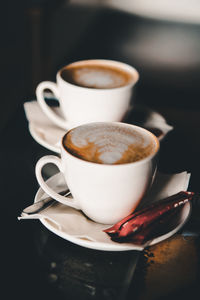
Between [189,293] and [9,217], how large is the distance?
0.30m

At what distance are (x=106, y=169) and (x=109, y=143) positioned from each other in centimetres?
8

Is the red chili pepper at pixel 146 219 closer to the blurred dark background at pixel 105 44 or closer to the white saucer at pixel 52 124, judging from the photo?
the white saucer at pixel 52 124

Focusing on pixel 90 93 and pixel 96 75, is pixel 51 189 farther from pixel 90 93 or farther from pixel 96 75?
pixel 96 75

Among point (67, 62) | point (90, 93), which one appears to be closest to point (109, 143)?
point (90, 93)

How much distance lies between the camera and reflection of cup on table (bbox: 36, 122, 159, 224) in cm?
50

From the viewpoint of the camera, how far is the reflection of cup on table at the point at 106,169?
1.64 ft

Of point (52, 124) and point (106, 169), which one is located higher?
point (106, 169)

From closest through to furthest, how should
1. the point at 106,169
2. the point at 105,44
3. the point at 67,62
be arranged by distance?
the point at 106,169
the point at 67,62
the point at 105,44

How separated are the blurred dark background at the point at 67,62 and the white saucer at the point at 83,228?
28mm

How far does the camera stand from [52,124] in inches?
35.4

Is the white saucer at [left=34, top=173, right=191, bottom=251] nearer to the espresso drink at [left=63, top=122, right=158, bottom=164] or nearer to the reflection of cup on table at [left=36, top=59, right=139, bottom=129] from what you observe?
the espresso drink at [left=63, top=122, right=158, bottom=164]

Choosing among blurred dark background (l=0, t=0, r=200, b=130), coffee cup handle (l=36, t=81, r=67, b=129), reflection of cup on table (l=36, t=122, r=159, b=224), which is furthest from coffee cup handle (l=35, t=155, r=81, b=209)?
blurred dark background (l=0, t=0, r=200, b=130)

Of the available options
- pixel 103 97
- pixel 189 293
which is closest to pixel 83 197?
pixel 189 293

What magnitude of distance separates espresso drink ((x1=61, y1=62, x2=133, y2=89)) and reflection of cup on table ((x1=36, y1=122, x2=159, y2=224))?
308 millimetres
